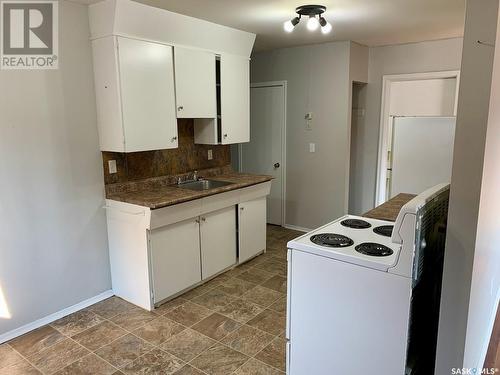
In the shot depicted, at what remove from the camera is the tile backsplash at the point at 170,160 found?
3.26m

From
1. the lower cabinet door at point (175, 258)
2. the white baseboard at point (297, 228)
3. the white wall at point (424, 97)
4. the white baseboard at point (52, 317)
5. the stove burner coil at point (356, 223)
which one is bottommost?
the white baseboard at point (52, 317)

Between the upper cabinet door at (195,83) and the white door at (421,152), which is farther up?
the upper cabinet door at (195,83)

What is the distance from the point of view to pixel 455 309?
5.28 feet

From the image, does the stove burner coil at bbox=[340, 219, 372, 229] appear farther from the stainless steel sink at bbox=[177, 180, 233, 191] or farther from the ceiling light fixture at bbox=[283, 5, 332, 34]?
the stainless steel sink at bbox=[177, 180, 233, 191]

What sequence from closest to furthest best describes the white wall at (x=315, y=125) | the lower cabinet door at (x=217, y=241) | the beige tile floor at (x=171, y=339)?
1. the beige tile floor at (x=171, y=339)
2. the lower cabinet door at (x=217, y=241)
3. the white wall at (x=315, y=125)

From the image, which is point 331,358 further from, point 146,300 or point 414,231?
point 146,300

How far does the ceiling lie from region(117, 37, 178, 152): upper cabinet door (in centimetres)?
37

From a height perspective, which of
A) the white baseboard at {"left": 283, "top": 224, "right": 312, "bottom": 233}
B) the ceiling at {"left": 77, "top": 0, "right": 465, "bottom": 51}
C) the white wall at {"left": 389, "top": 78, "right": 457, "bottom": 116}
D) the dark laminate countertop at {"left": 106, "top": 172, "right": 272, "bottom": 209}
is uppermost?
the ceiling at {"left": 77, "top": 0, "right": 465, "bottom": 51}

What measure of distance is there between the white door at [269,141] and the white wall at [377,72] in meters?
1.05

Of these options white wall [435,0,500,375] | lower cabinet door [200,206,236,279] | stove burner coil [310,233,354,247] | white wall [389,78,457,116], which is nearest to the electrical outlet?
Answer: lower cabinet door [200,206,236,279]

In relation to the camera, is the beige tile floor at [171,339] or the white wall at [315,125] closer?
the beige tile floor at [171,339]

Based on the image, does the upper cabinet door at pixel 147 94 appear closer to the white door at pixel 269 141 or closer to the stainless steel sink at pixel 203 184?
the stainless steel sink at pixel 203 184

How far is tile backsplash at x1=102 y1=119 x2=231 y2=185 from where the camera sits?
3.26m

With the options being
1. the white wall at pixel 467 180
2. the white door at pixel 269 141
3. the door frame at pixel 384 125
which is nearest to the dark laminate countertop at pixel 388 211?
the white wall at pixel 467 180
